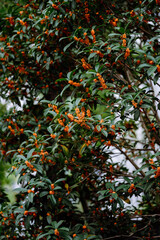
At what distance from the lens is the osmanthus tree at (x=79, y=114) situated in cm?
165

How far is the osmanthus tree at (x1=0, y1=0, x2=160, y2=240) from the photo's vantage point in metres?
1.65

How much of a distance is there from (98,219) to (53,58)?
1.54 metres

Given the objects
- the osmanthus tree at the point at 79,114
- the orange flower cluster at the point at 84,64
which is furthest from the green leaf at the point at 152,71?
the orange flower cluster at the point at 84,64

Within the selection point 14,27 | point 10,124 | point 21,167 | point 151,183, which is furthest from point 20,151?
point 14,27

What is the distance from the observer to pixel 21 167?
1711 mm

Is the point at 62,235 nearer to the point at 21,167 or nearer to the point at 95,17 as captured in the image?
the point at 21,167

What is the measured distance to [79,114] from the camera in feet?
5.14

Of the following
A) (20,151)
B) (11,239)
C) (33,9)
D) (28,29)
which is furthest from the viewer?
(33,9)

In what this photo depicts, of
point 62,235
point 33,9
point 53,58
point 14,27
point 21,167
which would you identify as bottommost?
point 62,235

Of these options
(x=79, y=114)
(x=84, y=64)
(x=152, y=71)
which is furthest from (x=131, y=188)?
(x=84, y=64)

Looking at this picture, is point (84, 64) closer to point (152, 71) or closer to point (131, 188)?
point (152, 71)

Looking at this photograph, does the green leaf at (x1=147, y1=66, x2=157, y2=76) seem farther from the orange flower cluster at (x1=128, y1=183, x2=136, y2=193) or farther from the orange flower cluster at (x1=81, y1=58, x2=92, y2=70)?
the orange flower cluster at (x1=128, y1=183, x2=136, y2=193)

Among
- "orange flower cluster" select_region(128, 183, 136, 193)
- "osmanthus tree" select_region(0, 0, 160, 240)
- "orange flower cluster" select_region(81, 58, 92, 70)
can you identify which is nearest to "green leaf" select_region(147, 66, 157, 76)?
"osmanthus tree" select_region(0, 0, 160, 240)

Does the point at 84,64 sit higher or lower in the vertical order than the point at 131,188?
higher
